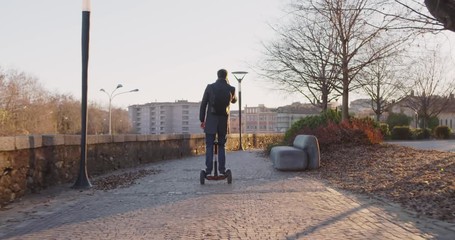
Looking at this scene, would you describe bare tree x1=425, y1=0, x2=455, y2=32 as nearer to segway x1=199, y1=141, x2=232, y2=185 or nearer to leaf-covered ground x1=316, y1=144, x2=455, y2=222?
leaf-covered ground x1=316, y1=144, x2=455, y2=222

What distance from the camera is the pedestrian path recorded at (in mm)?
5270

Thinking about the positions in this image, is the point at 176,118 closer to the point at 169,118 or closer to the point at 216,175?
the point at 169,118

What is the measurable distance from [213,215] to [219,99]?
3249mm

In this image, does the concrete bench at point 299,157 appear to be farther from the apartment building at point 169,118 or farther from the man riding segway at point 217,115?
the apartment building at point 169,118

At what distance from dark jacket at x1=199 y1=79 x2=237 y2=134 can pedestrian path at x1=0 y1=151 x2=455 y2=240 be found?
1.04m

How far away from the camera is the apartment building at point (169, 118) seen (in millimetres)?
114938

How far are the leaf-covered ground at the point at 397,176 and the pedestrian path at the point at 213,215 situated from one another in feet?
1.39

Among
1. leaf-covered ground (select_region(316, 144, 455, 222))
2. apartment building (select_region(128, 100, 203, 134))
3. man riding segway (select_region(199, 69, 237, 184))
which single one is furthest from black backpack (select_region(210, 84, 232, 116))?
apartment building (select_region(128, 100, 203, 134))

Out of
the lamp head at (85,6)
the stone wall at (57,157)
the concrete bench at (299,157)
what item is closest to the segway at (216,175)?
the stone wall at (57,157)

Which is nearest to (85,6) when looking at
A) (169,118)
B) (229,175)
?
(229,175)

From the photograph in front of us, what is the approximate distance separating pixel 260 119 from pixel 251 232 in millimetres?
A: 100505

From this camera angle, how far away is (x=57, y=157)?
942cm

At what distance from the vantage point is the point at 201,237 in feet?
16.6

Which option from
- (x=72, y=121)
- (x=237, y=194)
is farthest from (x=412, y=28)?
(x=72, y=121)
